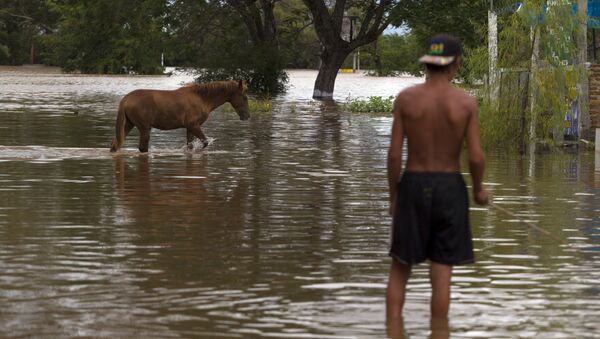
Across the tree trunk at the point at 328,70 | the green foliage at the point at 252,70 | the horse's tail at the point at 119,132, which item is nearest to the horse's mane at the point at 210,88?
the horse's tail at the point at 119,132

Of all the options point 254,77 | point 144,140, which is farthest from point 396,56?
point 144,140

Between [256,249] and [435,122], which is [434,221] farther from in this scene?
[256,249]

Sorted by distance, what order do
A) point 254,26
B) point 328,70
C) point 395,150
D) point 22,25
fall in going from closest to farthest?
point 395,150, point 328,70, point 254,26, point 22,25

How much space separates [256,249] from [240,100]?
13.6 m

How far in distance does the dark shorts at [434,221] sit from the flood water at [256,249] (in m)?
0.49

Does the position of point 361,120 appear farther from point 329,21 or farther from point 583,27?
point 329,21

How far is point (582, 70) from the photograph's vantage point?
2372cm

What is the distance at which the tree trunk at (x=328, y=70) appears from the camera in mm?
54875

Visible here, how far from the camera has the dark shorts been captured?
8.00 m

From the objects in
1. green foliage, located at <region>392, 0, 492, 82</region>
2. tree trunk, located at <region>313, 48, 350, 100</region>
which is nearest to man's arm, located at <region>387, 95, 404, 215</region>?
green foliage, located at <region>392, 0, 492, 82</region>

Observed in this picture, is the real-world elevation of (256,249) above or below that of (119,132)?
below

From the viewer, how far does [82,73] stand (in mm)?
110125

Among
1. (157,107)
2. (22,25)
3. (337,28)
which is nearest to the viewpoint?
(157,107)

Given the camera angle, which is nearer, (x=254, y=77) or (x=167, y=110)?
(x=167, y=110)
